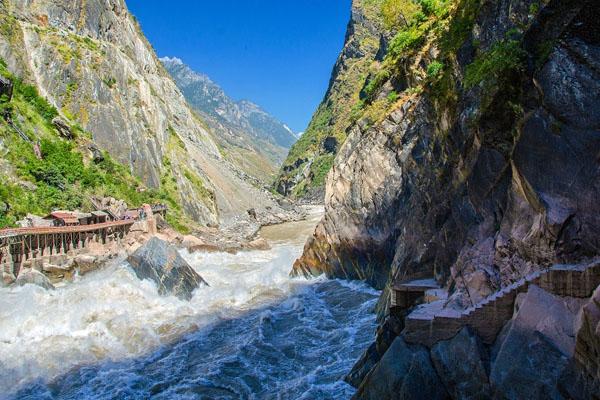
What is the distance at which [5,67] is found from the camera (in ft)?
181

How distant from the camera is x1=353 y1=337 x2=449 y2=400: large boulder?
10906 millimetres

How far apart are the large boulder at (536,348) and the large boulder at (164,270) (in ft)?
70.1

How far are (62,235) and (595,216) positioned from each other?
3504 centimetres

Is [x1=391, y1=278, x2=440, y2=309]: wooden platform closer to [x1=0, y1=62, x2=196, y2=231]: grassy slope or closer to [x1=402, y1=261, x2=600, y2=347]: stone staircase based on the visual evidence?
[x1=402, y1=261, x2=600, y2=347]: stone staircase

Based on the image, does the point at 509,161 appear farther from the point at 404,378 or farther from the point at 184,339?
the point at 184,339

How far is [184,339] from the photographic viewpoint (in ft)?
71.7

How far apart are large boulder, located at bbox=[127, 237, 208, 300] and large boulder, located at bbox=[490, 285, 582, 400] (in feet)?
70.1

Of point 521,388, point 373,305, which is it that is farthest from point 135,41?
point 521,388

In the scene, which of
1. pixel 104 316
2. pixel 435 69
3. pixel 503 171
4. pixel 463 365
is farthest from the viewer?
pixel 104 316

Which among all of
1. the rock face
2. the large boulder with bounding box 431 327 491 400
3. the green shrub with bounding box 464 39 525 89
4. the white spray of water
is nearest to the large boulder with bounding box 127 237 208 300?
the white spray of water

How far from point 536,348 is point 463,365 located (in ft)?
5.68

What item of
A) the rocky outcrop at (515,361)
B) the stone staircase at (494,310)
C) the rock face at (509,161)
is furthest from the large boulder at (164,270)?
the stone staircase at (494,310)

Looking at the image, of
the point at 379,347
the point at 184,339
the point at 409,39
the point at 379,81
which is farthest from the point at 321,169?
the point at 379,347

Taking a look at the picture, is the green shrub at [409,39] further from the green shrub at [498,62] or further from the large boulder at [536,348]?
the large boulder at [536,348]
